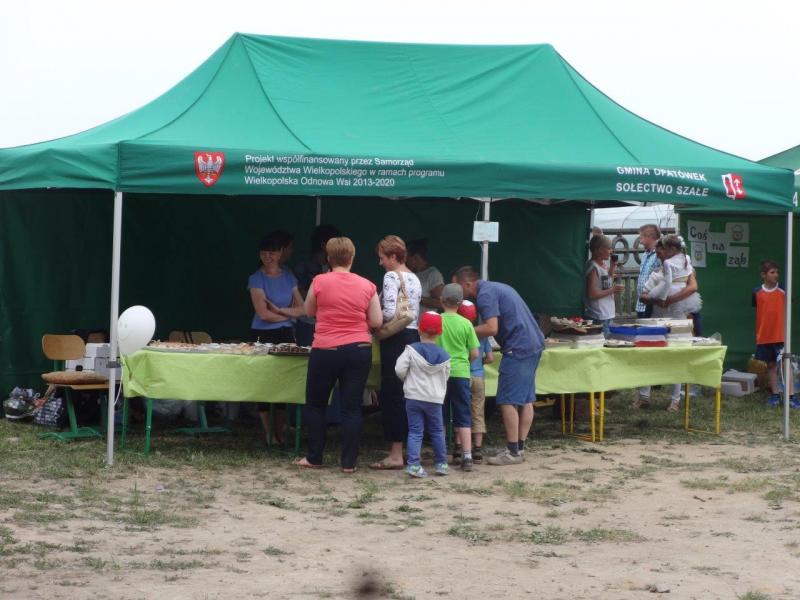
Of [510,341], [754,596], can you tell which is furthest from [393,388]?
[754,596]

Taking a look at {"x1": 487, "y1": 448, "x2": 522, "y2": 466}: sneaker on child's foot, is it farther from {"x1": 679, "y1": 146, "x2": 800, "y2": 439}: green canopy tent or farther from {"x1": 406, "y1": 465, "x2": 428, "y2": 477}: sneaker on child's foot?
{"x1": 679, "y1": 146, "x2": 800, "y2": 439}: green canopy tent

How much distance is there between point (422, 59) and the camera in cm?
1069

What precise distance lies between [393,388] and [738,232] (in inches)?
283

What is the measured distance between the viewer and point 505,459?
29.6ft

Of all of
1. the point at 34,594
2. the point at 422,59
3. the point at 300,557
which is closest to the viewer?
the point at 34,594

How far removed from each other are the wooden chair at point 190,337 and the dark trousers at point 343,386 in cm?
260

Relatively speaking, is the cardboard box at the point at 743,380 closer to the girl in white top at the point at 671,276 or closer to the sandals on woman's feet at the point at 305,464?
the girl in white top at the point at 671,276

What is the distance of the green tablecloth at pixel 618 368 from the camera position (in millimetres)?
9539

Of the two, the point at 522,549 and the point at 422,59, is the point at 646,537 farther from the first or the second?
the point at 422,59

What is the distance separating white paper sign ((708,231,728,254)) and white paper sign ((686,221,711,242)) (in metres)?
0.08

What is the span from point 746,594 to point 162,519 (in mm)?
3136

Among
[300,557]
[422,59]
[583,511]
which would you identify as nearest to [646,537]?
[583,511]

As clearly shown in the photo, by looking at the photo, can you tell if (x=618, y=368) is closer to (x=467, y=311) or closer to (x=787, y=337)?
(x=787, y=337)

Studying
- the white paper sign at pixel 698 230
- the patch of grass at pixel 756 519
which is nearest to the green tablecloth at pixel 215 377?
the patch of grass at pixel 756 519
